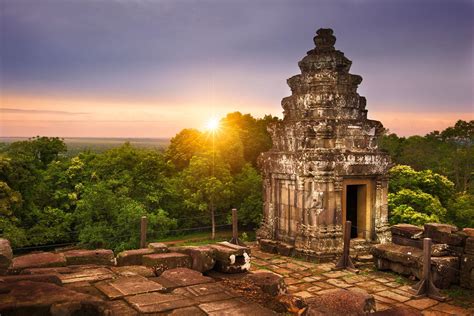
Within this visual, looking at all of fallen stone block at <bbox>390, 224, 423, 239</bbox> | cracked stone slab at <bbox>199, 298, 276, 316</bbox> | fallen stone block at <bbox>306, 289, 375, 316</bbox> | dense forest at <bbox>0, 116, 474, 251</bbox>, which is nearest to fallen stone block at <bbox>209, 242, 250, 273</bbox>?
fallen stone block at <bbox>306, 289, 375, 316</bbox>

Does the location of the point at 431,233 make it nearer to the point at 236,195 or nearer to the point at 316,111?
the point at 316,111

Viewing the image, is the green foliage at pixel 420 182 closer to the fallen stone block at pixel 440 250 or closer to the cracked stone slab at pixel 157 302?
the fallen stone block at pixel 440 250

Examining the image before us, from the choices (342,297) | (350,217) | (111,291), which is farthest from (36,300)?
(350,217)

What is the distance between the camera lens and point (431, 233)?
8859mm

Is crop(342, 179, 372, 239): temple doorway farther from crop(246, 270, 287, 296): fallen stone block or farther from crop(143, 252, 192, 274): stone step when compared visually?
crop(143, 252, 192, 274): stone step

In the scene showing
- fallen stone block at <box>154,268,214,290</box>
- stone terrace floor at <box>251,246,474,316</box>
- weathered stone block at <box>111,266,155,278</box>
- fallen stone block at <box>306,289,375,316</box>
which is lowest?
stone terrace floor at <box>251,246,474,316</box>

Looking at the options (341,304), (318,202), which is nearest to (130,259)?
(341,304)

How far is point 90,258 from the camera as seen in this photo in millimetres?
5656

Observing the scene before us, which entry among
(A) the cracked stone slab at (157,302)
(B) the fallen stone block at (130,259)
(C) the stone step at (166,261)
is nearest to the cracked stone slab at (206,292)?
(A) the cracked stone slab at (157,302)

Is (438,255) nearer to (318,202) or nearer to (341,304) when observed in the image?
(318,202)

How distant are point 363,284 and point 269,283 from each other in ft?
A: 13.3

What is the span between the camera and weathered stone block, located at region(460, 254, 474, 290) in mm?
7840

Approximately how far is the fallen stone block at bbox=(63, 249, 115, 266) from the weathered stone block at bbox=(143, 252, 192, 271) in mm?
530

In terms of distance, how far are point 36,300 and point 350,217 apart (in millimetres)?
10088
